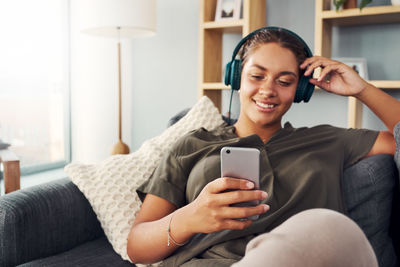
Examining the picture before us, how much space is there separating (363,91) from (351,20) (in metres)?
1.08

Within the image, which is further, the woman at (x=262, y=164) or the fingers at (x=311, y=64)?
the fingers at (x=311, y=64)

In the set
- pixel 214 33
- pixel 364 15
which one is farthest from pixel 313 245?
pixel 214 33

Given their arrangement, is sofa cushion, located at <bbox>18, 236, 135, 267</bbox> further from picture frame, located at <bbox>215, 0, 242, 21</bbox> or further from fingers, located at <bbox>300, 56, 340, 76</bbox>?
picture frame, located at <bbox>215, 0, 242, 21</bbox>

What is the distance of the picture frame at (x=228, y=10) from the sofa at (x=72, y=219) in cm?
154

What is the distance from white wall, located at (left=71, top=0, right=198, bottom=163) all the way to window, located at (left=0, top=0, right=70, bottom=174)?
3.6 inches

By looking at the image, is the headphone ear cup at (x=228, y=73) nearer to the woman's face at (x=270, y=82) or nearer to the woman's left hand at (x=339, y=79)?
the woman's face at (x=270, y=82)

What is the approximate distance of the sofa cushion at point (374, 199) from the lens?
3.72ft

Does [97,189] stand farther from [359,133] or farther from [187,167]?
[359,133]

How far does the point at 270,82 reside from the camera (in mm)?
1234

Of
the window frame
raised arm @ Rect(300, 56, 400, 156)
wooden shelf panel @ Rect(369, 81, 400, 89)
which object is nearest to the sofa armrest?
raised arm @ Rect(300, 56, 400, 156)

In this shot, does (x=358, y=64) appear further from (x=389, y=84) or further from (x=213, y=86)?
(x=213, y=86)

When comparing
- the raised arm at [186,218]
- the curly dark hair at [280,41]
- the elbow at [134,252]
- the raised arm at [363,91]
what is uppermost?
the curly dark hair at [280,41]

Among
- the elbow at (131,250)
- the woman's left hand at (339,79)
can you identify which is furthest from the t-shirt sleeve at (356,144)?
the elbow at (131,250)

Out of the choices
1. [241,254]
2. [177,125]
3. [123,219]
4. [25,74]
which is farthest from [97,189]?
[25,74]
